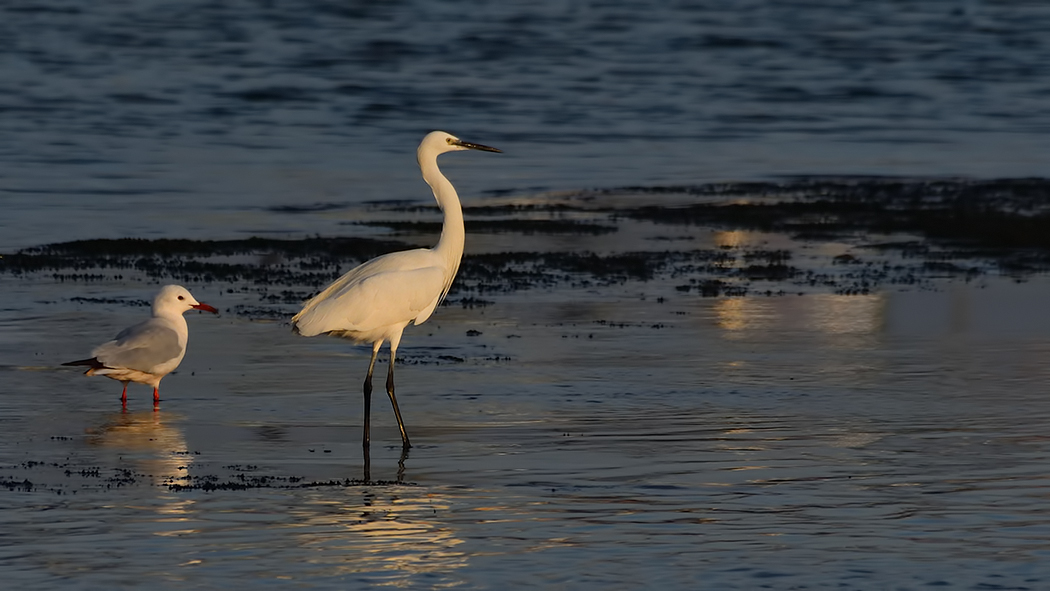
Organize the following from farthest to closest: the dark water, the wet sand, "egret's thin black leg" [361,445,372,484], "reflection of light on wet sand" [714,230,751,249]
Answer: the dark water → "reflection of light on wet sand" [714,230,751,249] → "egret's thin black leg" [361,445,372,484] → the wet sand

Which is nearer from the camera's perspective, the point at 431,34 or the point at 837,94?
the point at 837,94

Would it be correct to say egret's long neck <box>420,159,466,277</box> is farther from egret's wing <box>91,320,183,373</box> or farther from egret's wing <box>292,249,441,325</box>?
egret's wing <box>91,320,183,373</box>

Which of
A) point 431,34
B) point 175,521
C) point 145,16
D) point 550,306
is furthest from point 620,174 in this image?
point 145,16

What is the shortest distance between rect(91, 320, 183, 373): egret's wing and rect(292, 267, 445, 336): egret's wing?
0.96 meters

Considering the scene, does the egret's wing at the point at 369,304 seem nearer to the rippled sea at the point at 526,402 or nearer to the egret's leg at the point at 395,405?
the egret's leg at the point at 395,405

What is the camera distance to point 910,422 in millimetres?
10234

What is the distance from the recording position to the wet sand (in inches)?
295

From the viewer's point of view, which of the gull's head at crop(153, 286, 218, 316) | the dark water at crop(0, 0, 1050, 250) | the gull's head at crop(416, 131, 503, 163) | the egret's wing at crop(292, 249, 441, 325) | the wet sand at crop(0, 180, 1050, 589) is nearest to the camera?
the wet sand at crop(0, 180, 1050, 589)

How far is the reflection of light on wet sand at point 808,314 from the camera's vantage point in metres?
13.7

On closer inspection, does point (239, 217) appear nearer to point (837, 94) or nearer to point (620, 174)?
point (620, 174)

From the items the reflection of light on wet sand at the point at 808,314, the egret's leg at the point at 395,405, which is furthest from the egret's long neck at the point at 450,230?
the reflection of light on wet sand at the point at 808,314

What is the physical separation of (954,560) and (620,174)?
17.5 meters

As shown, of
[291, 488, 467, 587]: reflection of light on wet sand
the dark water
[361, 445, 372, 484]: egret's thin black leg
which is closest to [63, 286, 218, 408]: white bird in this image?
[361, 445, 372, 484]: egret's thin black leg

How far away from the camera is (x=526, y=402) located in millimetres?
10891
